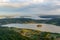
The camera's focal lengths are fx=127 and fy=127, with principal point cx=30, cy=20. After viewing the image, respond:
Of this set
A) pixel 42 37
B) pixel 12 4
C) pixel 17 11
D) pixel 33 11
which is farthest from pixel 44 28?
pixel 12 4

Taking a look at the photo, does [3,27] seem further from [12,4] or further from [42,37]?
[42,37]

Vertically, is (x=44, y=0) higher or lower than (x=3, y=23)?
higher

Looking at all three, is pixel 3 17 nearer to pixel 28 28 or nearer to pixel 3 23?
pixel 3 23

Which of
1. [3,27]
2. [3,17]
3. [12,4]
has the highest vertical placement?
[12,4]

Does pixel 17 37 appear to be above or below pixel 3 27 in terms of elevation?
below

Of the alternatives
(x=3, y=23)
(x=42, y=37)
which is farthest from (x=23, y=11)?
(x=42, y=37)

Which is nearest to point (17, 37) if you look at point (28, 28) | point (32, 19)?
point (28, 28)

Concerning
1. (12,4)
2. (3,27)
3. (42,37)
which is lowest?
(42,37)

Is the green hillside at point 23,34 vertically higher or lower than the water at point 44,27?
lower

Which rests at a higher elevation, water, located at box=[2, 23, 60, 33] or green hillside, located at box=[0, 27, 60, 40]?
water, located at box=[2, 23, 60, 33]
